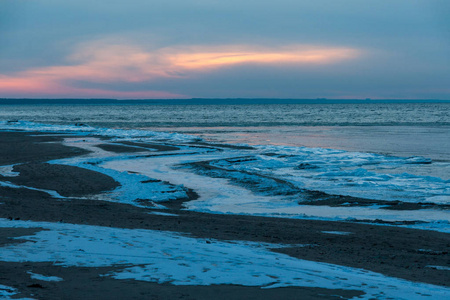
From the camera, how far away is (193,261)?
23.6 ft

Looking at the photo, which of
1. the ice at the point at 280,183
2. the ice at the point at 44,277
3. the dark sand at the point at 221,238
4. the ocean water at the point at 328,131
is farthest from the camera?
the ocean water at the point at 328,131

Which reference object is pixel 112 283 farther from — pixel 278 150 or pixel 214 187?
pixel 278 150

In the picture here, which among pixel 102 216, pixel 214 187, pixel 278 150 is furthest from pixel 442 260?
pixel 278 150

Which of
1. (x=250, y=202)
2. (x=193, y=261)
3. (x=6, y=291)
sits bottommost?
(x=250, y=202)

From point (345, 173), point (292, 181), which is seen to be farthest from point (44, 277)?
point (345, 173)

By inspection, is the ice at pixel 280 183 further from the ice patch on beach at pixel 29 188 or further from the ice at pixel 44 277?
the ice at pixel 44 277

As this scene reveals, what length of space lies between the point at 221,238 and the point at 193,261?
2.18 metres

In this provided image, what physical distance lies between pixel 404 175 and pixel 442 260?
11586mm

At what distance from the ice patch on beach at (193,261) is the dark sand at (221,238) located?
29 cm

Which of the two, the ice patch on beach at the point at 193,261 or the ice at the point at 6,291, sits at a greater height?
the ice at the point at 6,291

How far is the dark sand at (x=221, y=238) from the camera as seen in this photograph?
5812 mm

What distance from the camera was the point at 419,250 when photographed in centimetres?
907

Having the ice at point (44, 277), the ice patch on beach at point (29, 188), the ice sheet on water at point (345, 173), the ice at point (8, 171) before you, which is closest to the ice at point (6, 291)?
the ice at point (44, 277)

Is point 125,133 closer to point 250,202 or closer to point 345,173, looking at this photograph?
point 345,173
